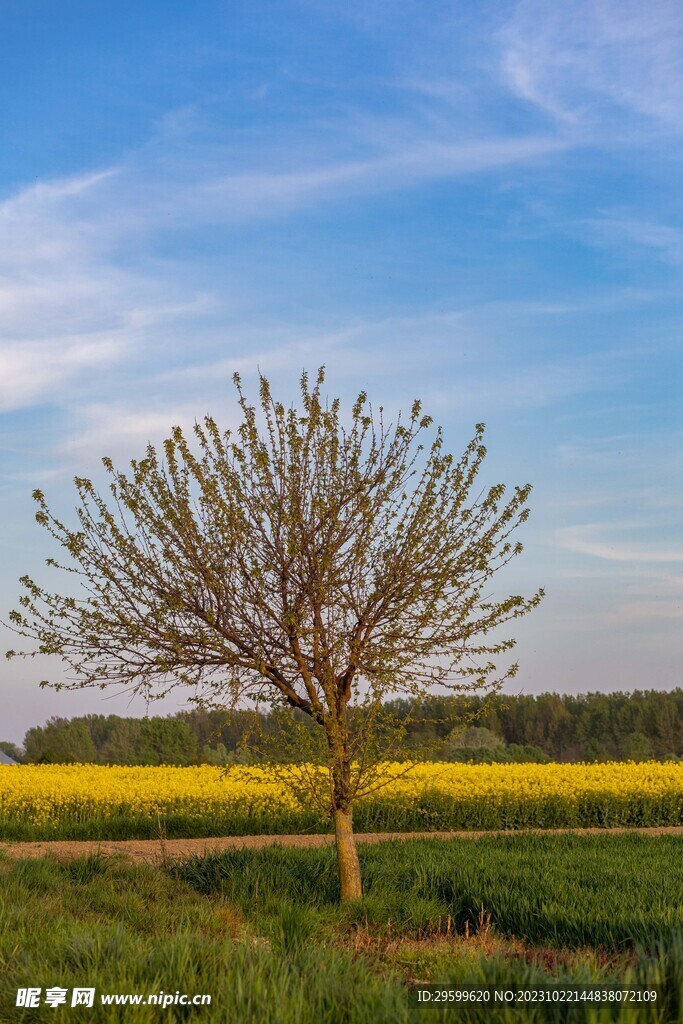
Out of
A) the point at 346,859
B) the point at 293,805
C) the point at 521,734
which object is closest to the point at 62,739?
the point at 521,734

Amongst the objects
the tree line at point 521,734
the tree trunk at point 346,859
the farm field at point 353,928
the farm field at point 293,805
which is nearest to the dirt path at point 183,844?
the farm field at point 293,805

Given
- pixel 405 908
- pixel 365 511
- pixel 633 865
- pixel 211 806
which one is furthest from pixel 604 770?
pixel 365 511

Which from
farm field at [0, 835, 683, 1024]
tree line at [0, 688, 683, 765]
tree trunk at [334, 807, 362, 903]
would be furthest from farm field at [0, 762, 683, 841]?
tree line at [0, 688, 683, 765]

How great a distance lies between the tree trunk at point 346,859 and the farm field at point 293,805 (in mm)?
5873

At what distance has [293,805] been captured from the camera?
18.3 metres

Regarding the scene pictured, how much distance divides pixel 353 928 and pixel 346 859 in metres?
0.81

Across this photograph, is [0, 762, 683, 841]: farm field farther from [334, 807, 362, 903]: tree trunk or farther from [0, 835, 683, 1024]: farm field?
[334, 807, 362, 903]: tree trunk

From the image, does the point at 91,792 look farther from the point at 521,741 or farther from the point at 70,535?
the point at 521,741

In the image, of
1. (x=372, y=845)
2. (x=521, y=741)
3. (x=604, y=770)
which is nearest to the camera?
(x=372, y=845)

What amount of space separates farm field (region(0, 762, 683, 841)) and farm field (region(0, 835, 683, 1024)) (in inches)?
145

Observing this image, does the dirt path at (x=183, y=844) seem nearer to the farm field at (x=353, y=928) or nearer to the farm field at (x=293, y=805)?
the farm field at (x=293, y=805)

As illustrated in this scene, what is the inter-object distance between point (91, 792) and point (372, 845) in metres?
8.22

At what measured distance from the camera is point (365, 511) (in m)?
9.86

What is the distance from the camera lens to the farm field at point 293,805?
17.8m
